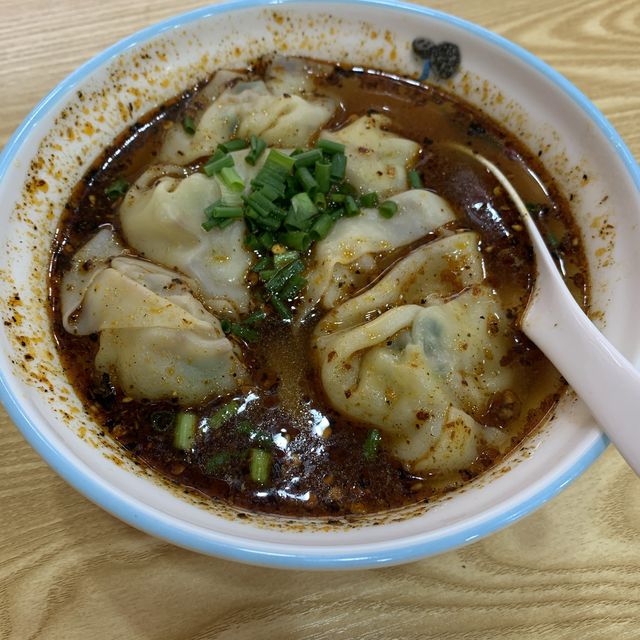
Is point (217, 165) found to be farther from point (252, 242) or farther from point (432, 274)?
point (432, 274)

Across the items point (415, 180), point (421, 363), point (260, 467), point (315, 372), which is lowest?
point (260, 467)

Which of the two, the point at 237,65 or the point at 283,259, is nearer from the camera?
the point at 283,259

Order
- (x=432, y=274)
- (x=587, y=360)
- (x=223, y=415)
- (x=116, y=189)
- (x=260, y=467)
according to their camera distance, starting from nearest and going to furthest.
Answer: (x=587, y=360), (x=260, y=467), (x=223, y=415), (x=432, y=274), (x=116, y=189)

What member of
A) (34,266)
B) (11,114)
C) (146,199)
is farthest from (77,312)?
(11,114)

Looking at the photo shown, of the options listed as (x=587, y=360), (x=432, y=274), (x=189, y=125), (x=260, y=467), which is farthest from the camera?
(x=189, y=125)

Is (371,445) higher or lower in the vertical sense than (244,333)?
lower

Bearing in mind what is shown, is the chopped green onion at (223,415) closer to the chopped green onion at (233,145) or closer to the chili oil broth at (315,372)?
the chili oil broth at (315,372)

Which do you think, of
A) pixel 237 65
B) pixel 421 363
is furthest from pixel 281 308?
pixel 237 65
